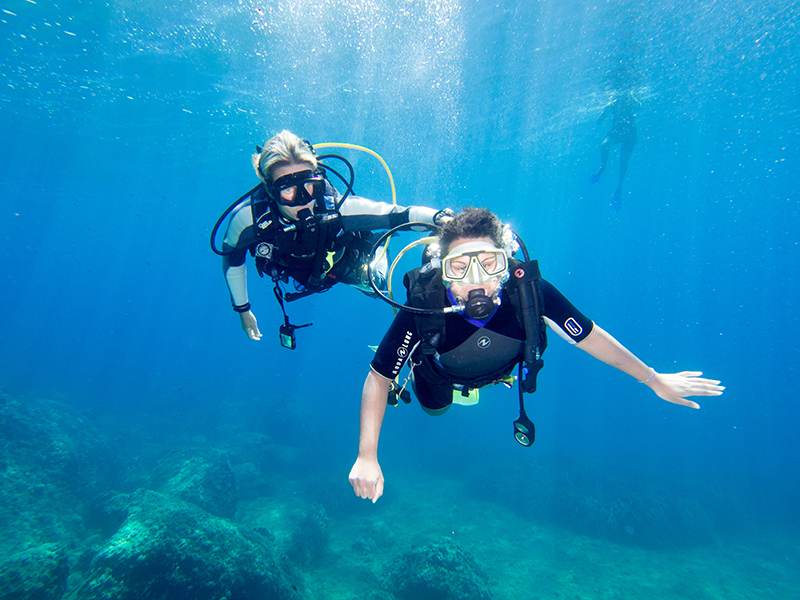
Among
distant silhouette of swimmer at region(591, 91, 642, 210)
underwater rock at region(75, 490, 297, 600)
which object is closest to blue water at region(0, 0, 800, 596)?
distant silhouette of swimmer at region(591, 91, 642, 210)

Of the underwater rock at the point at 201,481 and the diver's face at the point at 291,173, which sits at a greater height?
the diver's face at the point at 291,173

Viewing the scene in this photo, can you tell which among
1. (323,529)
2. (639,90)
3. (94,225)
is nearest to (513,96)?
(639,90)

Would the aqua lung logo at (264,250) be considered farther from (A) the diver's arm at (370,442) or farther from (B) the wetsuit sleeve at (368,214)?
(A) the diver's arm at (370,442)

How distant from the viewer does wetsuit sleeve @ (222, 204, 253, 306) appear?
12.8 ft

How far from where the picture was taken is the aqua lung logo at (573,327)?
8.13 ft

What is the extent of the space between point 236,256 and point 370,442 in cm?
312

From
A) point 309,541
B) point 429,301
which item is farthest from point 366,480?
point 309,541

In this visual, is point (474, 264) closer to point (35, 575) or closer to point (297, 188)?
point (297, 188)

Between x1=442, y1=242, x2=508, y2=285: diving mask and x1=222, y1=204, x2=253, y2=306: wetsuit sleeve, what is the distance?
2687 millimetres

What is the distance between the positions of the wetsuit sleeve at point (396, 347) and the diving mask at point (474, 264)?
42 cm

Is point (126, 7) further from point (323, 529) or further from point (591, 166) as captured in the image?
point (591, 166)

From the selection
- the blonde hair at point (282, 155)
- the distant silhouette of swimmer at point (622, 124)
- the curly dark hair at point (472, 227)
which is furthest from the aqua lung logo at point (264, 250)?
the distant silhouette of swimmer at point (622, 124)

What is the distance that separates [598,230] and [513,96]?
55868 millimetres

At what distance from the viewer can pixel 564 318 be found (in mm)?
2514
